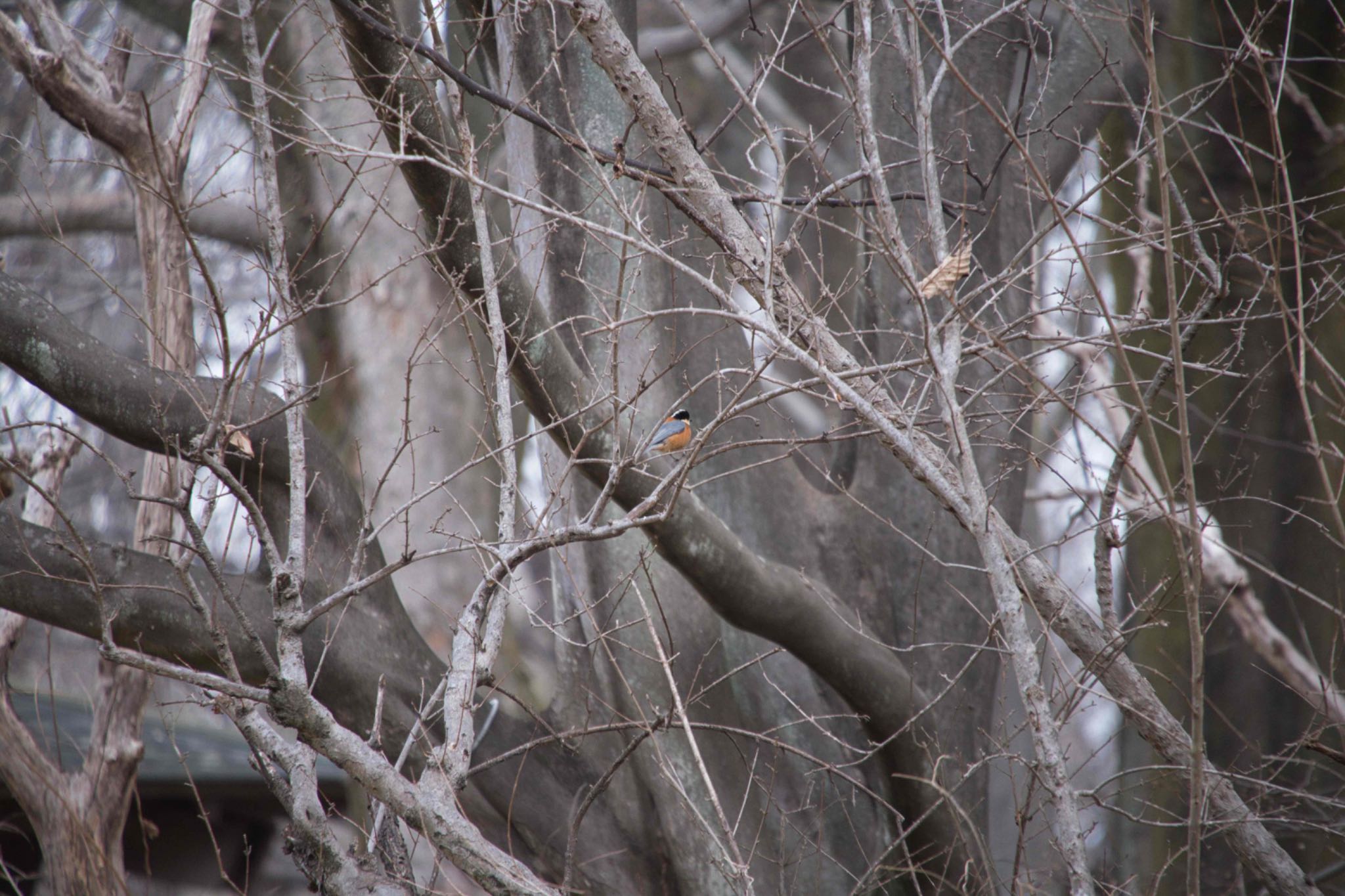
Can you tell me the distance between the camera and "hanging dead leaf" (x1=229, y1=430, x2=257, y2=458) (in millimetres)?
2770

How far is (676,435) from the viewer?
4949 mm

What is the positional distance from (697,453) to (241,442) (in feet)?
4.33

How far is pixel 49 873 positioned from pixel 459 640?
93.2 inches

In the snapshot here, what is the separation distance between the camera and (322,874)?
2457 millimetres

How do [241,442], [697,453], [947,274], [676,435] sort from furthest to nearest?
1. [676,435]
2. [241,442]
3. [697,453]
4. [947,274]

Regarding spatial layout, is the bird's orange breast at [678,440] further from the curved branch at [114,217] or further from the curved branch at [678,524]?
the curved branch at [114,217]

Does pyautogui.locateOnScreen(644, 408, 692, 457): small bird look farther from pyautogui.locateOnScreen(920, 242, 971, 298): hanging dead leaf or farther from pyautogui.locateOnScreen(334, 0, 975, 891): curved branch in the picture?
pyautogui.locateOnScreen(920, 242, 971, 298): hanging dead leaf

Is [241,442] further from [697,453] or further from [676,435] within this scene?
[676,435]

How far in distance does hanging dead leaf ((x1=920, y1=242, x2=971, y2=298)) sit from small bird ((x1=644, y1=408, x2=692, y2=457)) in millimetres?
2241

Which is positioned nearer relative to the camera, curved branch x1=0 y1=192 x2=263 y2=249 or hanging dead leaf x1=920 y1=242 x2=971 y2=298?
hanging dead leaf x1=920 y1=242 x2=971 y2=298

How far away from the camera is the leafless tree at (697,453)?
8.34ft

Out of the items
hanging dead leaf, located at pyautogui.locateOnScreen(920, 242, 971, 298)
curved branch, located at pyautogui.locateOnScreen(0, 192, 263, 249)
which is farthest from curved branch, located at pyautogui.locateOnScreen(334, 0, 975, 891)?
curved branch, located at pyautogui.locateOnScreen(0, 192, 263, 249)

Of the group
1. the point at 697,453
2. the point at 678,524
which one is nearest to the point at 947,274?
the point at 697,453

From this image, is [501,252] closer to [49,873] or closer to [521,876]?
[521,876]
